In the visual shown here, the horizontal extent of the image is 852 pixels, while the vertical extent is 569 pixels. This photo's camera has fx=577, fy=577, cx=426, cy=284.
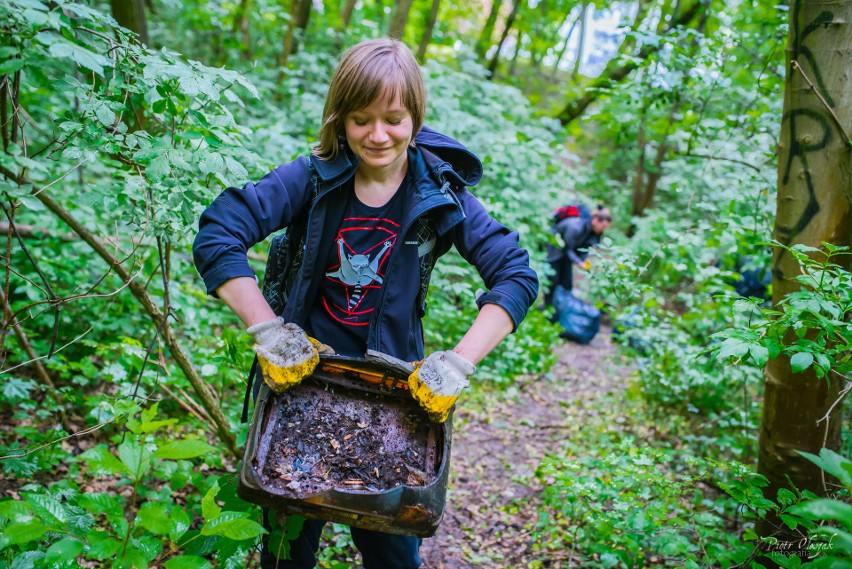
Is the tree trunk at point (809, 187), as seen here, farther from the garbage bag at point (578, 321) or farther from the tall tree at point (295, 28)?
the tall tree at point (295, 28)

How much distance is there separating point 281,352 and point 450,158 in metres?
0.95

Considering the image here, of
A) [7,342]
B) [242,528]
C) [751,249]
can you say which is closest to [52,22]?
[242,528]

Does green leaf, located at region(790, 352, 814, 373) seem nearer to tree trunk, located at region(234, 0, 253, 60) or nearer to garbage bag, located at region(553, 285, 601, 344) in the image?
garbage bag, located at region(553, 285, 601, 344)

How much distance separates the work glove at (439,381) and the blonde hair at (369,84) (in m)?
0.78

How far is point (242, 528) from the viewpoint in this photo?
60.6 inches

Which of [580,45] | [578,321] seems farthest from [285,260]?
[580,45]

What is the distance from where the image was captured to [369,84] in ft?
5.83

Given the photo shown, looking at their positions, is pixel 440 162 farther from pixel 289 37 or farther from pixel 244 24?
pixel 244 24

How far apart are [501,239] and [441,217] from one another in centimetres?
22

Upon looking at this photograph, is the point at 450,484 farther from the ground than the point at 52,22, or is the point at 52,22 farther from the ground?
the point at 52,22

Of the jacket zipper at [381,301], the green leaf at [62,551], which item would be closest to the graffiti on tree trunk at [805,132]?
the jacket zipper at [381,301]

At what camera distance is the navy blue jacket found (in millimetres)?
1837

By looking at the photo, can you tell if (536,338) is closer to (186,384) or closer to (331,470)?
(186,384)

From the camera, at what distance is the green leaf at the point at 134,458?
4.98ft
